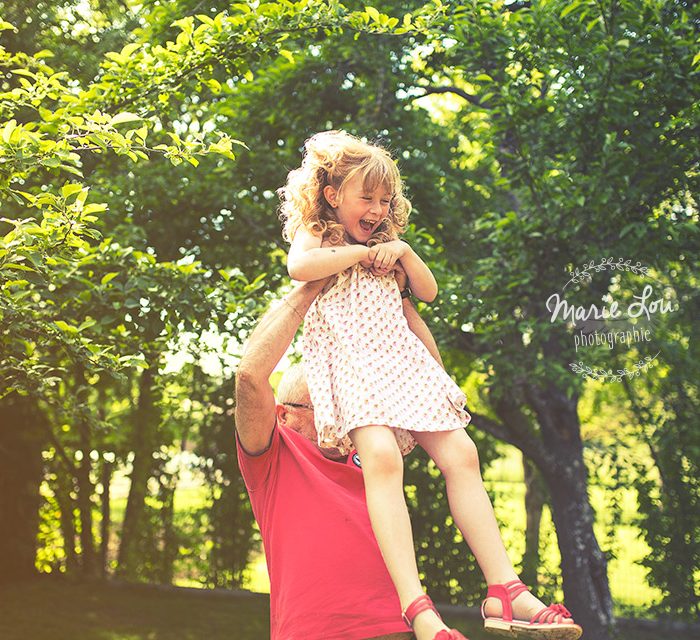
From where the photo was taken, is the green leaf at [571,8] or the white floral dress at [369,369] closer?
the white floral dress at [369,369]

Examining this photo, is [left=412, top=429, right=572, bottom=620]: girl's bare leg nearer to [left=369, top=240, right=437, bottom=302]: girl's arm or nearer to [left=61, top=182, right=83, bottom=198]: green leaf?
[left=369, top=240, right=437, bottom=302]: girl's arm

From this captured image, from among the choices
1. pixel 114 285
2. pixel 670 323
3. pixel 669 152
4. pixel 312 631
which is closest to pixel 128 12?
pixel 114 285

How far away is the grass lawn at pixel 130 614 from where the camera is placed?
20.8 feet

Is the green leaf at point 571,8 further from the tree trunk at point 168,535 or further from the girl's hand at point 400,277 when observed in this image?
the tree trunk at point 168,535

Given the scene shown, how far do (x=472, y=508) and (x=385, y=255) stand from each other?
0.62 meters

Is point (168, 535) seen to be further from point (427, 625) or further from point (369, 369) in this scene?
point (427, 625)

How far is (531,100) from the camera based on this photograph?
14.8 feet

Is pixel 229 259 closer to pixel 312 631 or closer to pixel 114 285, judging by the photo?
pixel 114 285

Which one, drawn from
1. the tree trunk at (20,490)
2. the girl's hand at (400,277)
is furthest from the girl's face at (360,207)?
the tree trunk at (20,490)

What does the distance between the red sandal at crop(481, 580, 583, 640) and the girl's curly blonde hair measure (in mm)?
870

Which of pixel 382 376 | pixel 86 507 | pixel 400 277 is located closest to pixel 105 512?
pixel 86 507

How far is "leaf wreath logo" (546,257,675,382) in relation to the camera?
485cm

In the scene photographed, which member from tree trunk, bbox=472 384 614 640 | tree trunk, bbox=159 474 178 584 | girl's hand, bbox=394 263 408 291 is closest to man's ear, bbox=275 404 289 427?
girl's hand, bbox=394 263 408 291

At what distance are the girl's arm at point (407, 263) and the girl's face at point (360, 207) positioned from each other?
0.07 metres
